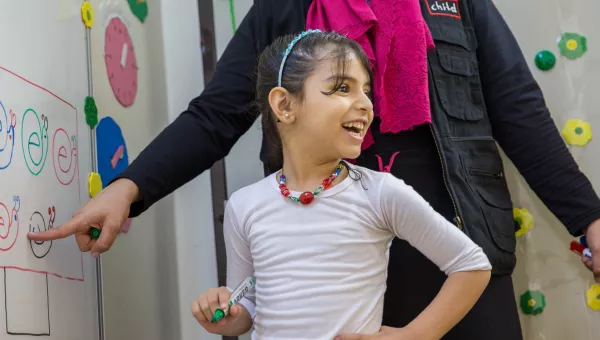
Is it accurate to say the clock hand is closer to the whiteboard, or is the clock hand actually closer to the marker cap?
the whiteboard

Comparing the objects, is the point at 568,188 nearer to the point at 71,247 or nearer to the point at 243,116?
the point at 243,116

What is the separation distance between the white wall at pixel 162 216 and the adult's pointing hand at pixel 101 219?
300 mm

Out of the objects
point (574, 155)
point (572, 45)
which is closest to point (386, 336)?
point (574, 155)

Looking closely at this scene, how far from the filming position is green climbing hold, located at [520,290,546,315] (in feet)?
5.00

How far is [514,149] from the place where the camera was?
1.27 metres

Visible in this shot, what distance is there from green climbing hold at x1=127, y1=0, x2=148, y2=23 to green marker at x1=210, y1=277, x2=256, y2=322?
948 mm

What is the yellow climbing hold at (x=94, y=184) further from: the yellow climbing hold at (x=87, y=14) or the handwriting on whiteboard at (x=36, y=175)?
the yellow climbing hold at (x=87, y=14)

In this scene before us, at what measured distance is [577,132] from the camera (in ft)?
4.96

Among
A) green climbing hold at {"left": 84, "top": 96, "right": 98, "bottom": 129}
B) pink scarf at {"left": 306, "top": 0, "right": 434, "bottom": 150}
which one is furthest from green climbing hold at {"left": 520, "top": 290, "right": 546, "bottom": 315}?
green climbing hold at {"left": 84, "top": 96, "right": 98, "bottom": 129}

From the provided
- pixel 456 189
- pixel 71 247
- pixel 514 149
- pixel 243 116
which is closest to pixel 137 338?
pixel 71 247

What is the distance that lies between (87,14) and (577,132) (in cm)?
117

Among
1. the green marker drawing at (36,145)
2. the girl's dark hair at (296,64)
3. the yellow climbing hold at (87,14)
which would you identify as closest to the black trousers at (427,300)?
the girl's dark hair at (296,64)

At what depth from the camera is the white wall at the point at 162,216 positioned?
1432mm

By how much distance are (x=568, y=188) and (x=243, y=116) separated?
0.68 metres
